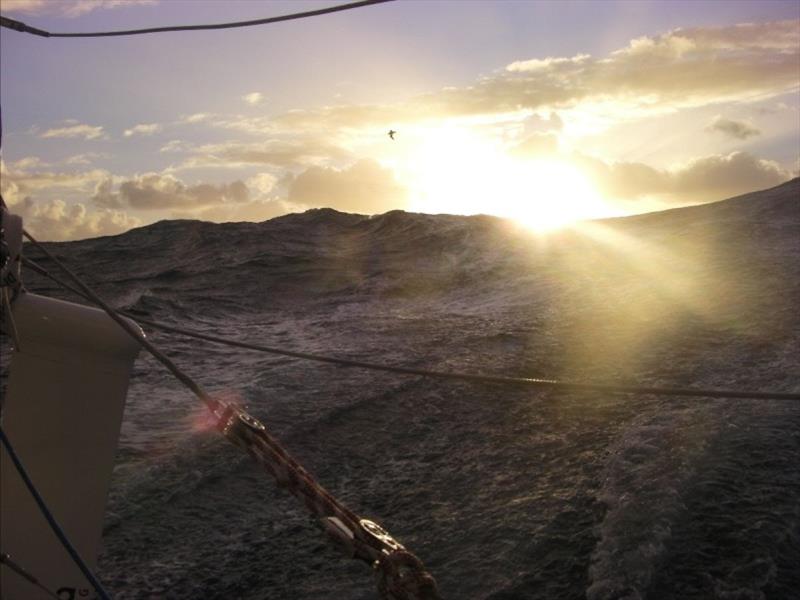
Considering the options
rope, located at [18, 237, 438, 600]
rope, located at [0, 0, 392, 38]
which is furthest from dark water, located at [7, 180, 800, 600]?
rope, located at [0, 0, 392, 38]

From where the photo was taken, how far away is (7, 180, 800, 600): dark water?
4695 millimetres

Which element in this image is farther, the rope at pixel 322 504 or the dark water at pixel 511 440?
the dark water at pixel 511 440

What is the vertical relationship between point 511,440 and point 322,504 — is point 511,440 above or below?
below

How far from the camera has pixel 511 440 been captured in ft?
21.2

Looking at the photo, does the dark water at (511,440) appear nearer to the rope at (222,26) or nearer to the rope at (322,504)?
the rope at (322,504)

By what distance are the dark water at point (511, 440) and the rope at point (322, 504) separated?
1.50 m

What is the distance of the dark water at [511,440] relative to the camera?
4.70 meters

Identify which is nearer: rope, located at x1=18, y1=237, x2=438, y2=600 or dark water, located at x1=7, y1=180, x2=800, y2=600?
rope, located at x1=18, y1=237, x2=438, y2=600

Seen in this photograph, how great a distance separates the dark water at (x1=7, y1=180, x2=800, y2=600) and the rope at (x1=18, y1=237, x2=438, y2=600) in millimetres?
1496

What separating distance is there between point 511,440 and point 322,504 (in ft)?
11.0

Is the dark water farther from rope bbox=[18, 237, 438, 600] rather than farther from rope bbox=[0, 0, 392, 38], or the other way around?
rope bbox=[0, 0, 392, 38]

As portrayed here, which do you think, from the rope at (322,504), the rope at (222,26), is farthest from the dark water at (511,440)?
the rope at (222,26)

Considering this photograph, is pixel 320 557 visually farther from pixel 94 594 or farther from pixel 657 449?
pixel 657 449

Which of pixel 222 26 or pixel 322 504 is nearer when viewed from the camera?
pixel 322 504
